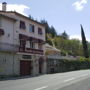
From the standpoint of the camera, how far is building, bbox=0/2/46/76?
3856 centimetres

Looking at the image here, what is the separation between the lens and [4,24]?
3934 cm

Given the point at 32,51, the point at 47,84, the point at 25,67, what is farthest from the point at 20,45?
the point at 47,84

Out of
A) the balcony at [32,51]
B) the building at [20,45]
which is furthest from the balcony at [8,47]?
the balcony at [32,51]

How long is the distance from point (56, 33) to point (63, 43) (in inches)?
1323

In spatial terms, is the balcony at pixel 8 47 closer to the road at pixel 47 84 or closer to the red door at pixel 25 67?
the red door at pixel 25 67

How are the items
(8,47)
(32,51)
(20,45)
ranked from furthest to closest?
(32,51) → (20,45) → (8,47)

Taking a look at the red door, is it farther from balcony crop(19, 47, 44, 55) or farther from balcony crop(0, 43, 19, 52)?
balcony crop(0, 43, 19, 52)

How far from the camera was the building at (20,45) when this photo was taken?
38562 mm

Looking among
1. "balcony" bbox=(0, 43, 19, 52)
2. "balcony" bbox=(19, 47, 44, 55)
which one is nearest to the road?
"balcony" bbox=(0, 43, 19, 52)

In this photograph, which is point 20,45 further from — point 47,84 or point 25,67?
point 47,84

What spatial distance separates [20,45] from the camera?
43125 millimetres

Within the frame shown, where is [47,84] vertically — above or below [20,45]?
below

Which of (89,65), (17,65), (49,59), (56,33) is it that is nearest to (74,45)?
(56,33)

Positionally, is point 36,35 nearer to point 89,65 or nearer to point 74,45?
point 89,65
